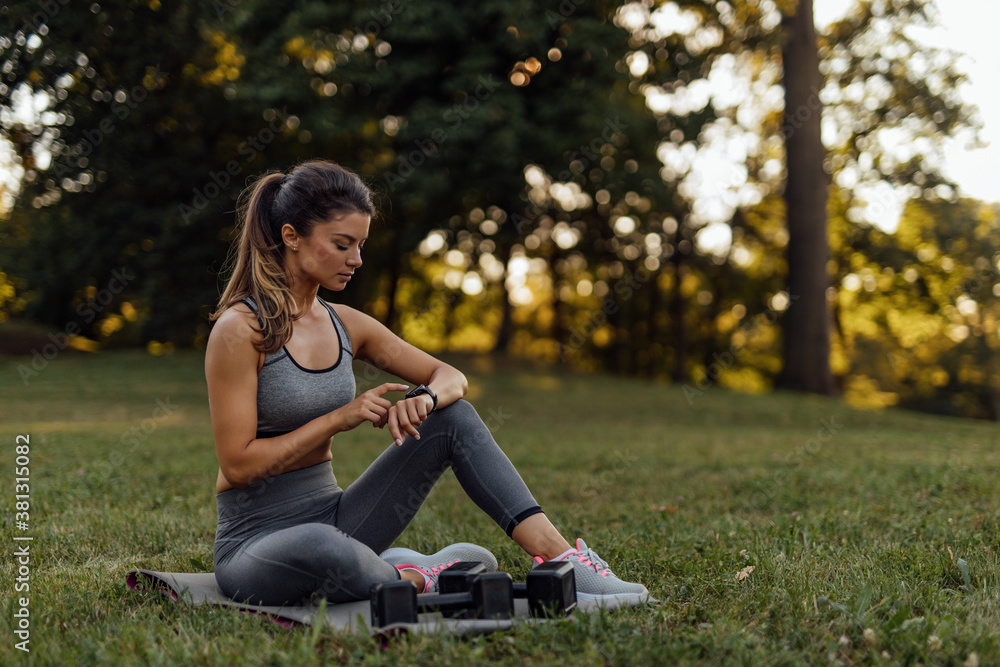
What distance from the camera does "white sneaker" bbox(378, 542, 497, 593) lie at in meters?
2.96

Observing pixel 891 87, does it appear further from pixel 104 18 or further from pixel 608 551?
pixel 608 551

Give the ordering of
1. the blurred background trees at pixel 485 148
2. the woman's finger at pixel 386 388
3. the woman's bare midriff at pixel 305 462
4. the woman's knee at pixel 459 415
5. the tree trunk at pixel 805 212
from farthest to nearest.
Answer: the tree trunk at pixel 805 212
the blurred background trees at pixel 485 148
the woman's knee at pixel 459 415
the woman's bare midriff at pixel 305 462
the woman's finger at pixel 386 388

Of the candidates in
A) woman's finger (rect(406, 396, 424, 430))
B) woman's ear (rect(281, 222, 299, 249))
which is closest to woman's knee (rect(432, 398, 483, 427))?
woman's finger (rect(406, 396, 424, 430))

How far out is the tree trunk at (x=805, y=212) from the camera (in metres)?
17.7

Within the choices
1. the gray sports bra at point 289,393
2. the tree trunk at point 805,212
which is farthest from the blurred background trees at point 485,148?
the gray sports bra at point 289,393

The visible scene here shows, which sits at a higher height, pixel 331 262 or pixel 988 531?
pixel 331 262

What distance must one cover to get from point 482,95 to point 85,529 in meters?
10.7

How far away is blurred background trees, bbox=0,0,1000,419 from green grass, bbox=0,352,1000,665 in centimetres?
281

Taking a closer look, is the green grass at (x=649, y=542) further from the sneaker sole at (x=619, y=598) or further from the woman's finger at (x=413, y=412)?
the woman's finger at (x=413, y=412)

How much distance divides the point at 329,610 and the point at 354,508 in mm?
500

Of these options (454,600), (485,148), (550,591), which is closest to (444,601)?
(454,600)

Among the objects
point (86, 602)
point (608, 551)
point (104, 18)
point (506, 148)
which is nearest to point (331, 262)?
point (86, 602)

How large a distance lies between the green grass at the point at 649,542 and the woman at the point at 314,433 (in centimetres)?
29

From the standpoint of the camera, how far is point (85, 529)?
412 cm
